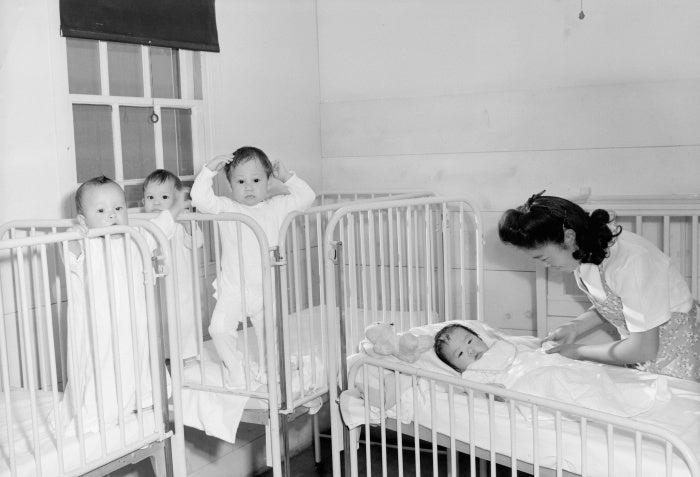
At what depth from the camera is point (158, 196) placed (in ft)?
9.23

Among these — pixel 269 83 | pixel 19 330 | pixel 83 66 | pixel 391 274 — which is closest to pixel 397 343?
pixel 391 274

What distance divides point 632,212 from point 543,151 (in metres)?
0.53

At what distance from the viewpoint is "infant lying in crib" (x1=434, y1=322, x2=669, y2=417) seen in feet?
7.36

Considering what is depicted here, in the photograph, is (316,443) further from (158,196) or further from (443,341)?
(158,196)

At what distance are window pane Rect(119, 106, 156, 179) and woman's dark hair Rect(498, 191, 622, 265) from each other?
134 cm

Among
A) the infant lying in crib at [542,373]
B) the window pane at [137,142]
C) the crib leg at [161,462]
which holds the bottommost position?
the crib leg at [161,462]

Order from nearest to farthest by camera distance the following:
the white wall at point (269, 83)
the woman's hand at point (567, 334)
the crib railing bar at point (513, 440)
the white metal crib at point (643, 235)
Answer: the crib railing bar at point (513, 440) < the woman's hand at point (567, 334) < the white metal crib at point (643, 235) < the white wall at point (269, 83)

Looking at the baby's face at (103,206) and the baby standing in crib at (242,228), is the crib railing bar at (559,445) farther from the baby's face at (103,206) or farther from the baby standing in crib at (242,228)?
the baby's face at (103,206)

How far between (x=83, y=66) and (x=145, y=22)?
290mm

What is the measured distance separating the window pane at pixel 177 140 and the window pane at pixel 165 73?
7cm

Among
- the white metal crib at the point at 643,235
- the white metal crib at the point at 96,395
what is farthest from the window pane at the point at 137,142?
the white metal crib at the point at 643,235

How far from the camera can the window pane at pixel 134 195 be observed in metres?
2.94

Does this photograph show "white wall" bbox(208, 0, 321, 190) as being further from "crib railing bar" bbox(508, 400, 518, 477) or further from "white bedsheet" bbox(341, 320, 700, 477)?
"crib railing bar" bbox(508, 400, 518, 477)

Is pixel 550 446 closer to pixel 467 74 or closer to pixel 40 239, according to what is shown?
pixel 40 239
